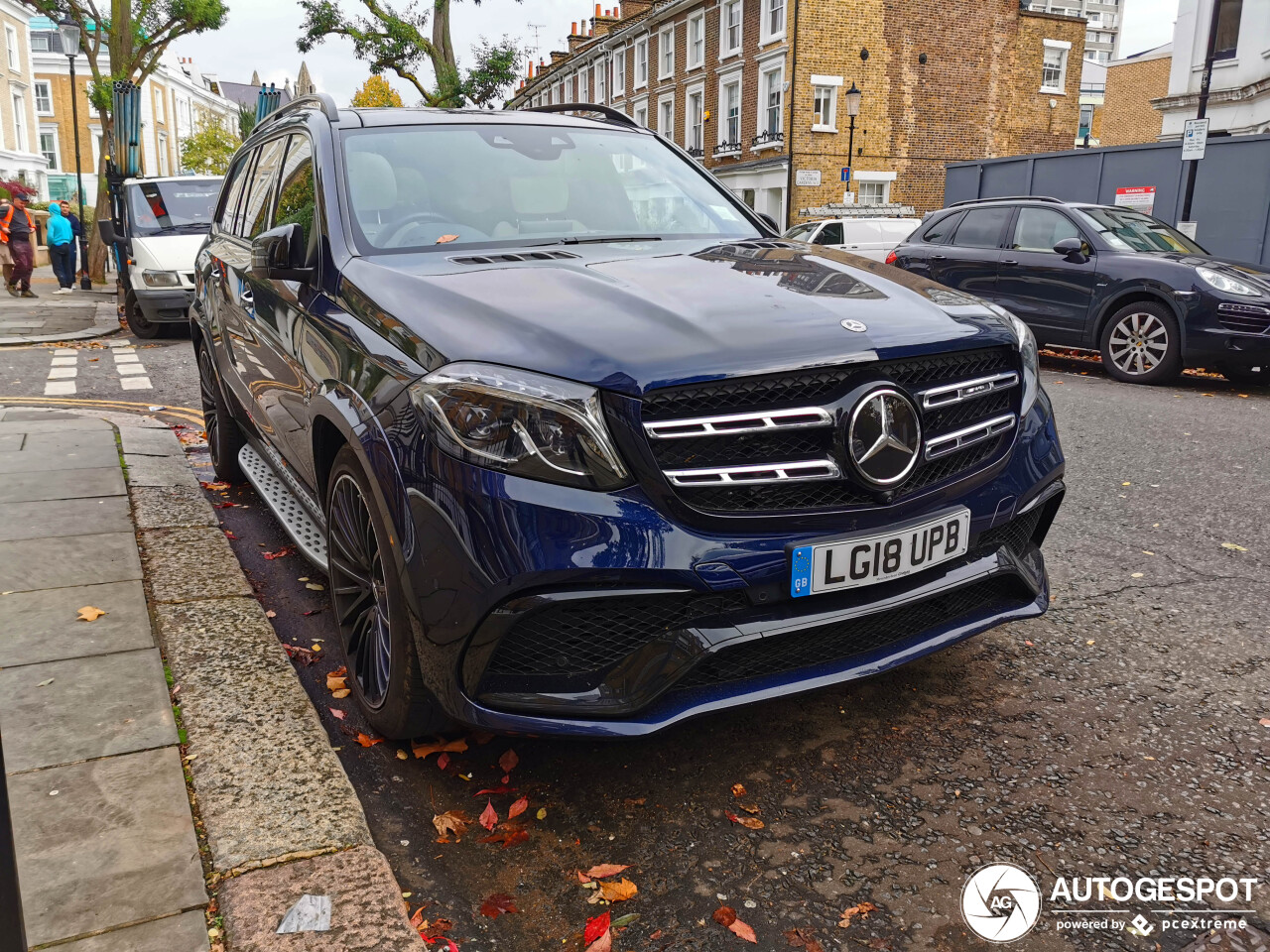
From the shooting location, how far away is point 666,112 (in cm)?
4000

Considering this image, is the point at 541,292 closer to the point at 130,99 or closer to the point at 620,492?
the point at 620,492

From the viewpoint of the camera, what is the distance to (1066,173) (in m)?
19.8

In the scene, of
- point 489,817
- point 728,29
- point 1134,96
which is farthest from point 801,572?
point 1134,96

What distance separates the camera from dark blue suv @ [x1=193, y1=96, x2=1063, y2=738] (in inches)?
85.4

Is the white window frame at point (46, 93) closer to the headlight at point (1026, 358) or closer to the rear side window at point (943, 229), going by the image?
the rear side window at point (943, 229)

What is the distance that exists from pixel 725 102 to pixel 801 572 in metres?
36.6

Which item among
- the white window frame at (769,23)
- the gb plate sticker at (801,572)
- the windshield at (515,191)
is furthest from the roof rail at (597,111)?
the white window frame at (769,23)

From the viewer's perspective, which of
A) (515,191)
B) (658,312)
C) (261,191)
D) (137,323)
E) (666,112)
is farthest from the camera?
(666,112)

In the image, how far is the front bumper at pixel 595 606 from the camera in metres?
2.14

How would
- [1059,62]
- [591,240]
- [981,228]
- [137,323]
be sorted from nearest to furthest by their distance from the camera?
[591,240], [981,228], [137,323], [1059,62]

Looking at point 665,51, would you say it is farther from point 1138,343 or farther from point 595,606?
point 595,606

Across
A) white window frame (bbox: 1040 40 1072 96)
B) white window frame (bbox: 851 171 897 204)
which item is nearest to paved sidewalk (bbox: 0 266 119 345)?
white window frame (bbox: 851 171 897 204)

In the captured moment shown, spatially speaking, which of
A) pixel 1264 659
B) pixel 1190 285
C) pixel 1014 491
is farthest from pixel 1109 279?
pixel 1014 491

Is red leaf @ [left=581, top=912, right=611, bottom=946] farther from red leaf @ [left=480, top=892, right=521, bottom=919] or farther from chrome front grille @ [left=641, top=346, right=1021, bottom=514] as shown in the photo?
chrome front grille @ [left=641, top=346, right=1021, bottom=514]
